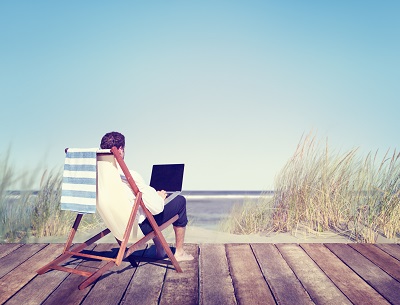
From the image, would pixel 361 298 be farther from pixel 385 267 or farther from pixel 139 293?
pixel 139 293

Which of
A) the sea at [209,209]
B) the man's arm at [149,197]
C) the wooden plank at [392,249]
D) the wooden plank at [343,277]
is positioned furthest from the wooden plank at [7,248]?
the wooden plank at [392,249]

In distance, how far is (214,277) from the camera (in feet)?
9.35

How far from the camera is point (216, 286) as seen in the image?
266 cm

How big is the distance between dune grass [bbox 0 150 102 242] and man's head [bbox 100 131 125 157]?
2.30 metres

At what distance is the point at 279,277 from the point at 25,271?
208 cm

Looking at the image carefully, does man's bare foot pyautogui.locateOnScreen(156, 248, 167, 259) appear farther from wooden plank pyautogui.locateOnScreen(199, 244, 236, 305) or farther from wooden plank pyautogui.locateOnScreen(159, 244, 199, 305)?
wooden plank pyautogui.locateOnScreen(199, 244, 236, 305)

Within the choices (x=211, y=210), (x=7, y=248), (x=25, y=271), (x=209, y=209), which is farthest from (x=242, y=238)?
(x=209, y=209)

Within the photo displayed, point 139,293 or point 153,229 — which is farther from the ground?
point 153,229

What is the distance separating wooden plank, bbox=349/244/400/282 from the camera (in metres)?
3.00

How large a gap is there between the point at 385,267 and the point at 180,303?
71.0 inches

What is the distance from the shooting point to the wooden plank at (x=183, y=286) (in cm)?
244

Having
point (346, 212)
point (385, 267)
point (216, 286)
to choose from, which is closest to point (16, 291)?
point (216, 286)

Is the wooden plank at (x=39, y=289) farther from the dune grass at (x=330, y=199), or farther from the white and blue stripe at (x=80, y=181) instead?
the dune grass at (x=330, y=199)

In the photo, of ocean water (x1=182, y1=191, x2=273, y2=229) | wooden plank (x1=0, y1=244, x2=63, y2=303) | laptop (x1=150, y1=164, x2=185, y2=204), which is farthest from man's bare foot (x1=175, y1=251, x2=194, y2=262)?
ocean water (x1=182, y1=191, x2=273, y2=229)
